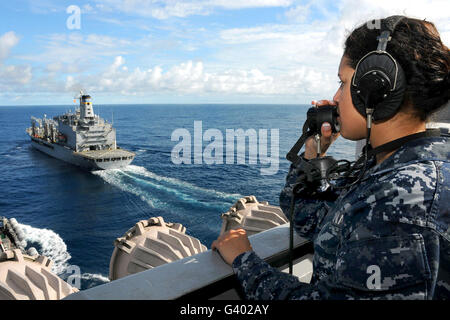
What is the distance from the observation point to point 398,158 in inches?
61.7

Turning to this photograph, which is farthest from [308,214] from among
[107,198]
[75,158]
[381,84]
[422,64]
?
[75,158]

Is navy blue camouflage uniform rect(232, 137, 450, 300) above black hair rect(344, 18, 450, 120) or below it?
below

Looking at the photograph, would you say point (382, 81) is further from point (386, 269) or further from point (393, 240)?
point (386, 269)

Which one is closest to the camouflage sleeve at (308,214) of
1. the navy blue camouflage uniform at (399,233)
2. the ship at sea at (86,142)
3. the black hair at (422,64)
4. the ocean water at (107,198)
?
the navy blue camouflage uniform at (399,233)

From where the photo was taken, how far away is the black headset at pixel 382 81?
5.24 feet

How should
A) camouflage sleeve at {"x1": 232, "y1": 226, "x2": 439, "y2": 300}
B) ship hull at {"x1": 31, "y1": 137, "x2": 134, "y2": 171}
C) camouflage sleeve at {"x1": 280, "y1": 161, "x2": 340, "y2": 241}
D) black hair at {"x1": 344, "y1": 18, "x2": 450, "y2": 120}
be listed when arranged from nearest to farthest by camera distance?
camouflage sleeve at {"x1": 232, "y1": 226, "x2": 439, "y2": 300} < black hair at {"x1": 344, "y1": 18, "x2": 450, "y2": 120} < camouflage sleeve at {"x1": 280, "y1": 161, "x2": 340, "y2": 241} < ship hull at {"x1": 31, "y1": 137, "x2": 134, "y2": 171}

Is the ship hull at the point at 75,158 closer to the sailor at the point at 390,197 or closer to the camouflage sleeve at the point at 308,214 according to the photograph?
the camouflage sleeve at the point at 308,214

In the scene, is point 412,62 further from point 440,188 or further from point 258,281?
point 258,281

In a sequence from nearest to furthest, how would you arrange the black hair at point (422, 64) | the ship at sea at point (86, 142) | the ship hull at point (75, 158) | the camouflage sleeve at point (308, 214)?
the black hair at point (422, 64), the camouflage sleeve at point (308, 214), the ship hull at point (75, 158), the ship at sea at point (86, 142)

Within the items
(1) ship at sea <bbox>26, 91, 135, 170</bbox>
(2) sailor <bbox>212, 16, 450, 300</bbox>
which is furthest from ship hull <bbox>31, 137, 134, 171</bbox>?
(2) sailor <bbox>212, 16, 450, 300</bbox>

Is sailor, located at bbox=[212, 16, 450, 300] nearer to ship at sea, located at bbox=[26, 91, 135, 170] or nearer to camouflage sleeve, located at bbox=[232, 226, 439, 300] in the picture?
camouflage sleeve, located at bbox=[232, 226, 439, 300]

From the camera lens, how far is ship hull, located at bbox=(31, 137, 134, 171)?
53.0 m

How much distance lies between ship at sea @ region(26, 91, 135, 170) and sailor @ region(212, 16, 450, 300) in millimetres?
53576

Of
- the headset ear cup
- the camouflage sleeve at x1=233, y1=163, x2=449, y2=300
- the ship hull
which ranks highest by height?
the headset ear cup
